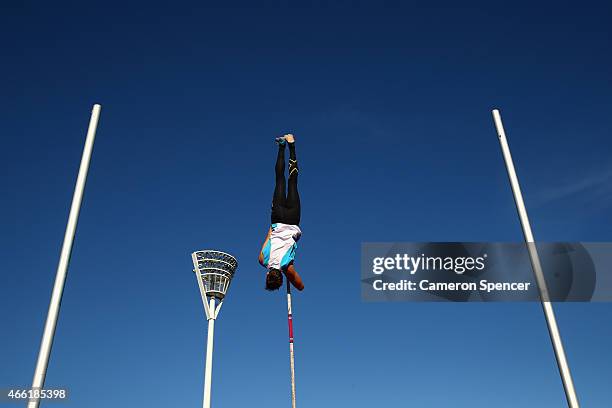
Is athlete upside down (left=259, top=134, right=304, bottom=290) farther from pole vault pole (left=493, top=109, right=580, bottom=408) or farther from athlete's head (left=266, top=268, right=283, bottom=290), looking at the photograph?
pole vault pole (left=493, top=109, right=580, bottom=408)

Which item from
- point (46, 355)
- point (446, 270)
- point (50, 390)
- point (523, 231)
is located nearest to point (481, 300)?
point (446, 270)

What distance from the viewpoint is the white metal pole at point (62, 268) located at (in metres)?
7.57

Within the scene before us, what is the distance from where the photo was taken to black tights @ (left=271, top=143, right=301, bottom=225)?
1181 cm

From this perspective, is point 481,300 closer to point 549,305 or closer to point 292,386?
point 549,305

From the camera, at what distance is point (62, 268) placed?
826 centimetres

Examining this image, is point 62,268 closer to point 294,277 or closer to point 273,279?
point 273,279

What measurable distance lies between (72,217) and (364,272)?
5.33 meters

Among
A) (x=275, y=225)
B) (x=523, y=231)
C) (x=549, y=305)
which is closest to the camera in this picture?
(x=549, y=305)

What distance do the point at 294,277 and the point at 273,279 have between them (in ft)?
2.20

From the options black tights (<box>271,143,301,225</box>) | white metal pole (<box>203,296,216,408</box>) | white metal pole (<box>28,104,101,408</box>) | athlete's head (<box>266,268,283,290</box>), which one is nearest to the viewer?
white metal pole (<box>28,104,101,408</box>)

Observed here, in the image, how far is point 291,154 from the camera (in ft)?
39.3

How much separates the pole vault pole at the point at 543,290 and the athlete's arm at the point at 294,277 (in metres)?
4.67

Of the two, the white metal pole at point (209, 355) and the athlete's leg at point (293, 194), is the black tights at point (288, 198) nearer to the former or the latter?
the athlete's leg at point (293, 194)

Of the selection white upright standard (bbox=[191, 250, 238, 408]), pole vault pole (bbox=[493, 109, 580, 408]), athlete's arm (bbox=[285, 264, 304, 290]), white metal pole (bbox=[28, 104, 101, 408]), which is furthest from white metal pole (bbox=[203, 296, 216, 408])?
pole vault pole (bbox=[493, 109, 580, 408])
